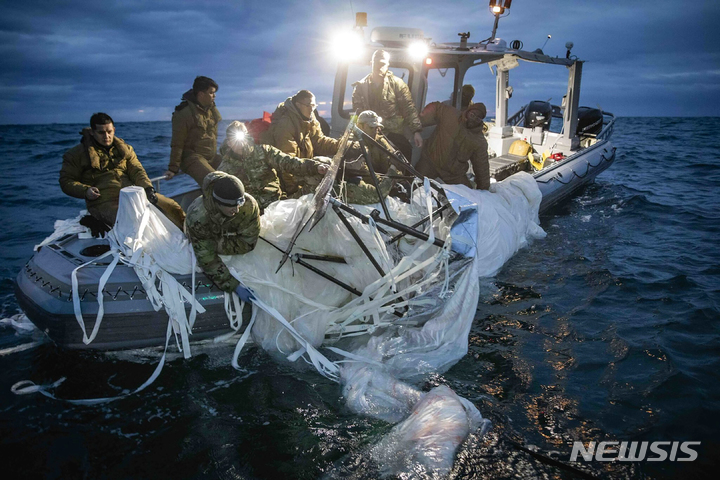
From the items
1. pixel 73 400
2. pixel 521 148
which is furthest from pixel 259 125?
pixel 521 148

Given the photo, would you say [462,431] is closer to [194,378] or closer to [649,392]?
[649,392]

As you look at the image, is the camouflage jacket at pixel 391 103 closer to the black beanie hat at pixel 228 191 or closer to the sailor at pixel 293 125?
the sailor at pixel 293 125

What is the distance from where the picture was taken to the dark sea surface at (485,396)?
9.84ft

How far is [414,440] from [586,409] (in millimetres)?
1566

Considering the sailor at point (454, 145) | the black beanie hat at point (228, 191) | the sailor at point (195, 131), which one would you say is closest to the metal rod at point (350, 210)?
the black beanie hat at point (228, 191)

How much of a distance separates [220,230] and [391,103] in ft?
10.6

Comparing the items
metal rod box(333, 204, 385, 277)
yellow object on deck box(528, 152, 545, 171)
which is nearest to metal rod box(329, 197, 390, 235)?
metal rod box(333, 204, 385, 277)

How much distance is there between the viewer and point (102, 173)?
4.21m

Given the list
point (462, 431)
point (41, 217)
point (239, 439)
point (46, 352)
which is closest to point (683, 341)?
point (462, 431)

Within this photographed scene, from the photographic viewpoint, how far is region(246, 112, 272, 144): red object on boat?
4879 millimetres

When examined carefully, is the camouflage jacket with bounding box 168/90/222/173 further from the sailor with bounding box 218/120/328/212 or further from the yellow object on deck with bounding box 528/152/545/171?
the yellow object on deck with bounding box 528/152/545/171

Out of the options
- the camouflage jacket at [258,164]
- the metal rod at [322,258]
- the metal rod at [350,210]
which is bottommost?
the metal rod at [322,258]

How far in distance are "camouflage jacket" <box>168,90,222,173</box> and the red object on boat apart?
1.75 ft

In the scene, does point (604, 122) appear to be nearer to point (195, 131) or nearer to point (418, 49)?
point (418, 49)
